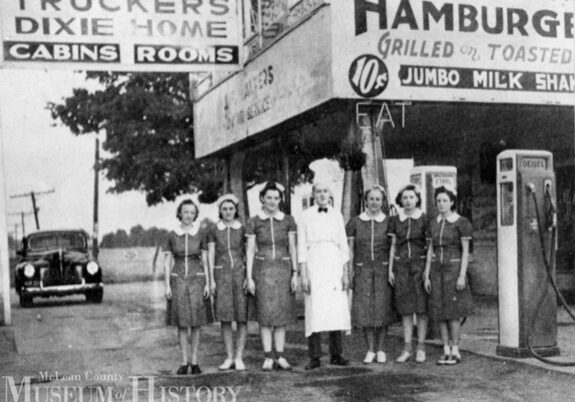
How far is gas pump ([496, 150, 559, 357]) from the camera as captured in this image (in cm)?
847

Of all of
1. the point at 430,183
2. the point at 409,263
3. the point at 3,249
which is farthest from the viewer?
the point at 3,249

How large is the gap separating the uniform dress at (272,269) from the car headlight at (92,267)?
12621 millimetres

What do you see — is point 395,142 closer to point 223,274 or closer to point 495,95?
point 495,95

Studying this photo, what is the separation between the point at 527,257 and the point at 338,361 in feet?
7.00

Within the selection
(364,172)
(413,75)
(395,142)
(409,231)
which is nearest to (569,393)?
(409,231)

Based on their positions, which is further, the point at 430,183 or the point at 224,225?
the point at 430,183

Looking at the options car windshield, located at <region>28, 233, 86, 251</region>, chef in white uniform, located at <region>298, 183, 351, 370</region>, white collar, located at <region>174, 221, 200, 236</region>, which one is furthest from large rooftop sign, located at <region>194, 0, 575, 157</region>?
car windshield, located at <region>28, 233, 86, 251</region>

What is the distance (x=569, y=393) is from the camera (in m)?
6.77

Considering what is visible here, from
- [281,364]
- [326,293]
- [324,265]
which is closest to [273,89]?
[324,265]

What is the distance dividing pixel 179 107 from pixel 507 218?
46.8ft

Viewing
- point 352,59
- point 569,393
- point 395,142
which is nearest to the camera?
point 569,393

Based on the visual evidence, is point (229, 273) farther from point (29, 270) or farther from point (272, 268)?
point (29, 270)

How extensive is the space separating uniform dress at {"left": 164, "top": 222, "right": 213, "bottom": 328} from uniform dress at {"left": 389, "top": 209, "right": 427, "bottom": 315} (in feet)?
6.40

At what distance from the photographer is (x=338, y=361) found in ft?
27.9
